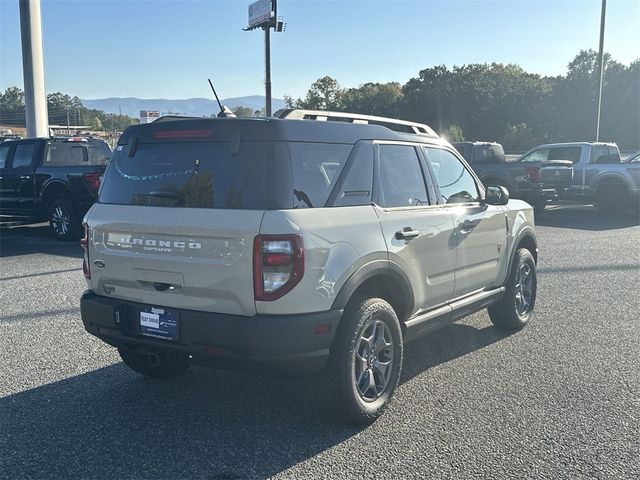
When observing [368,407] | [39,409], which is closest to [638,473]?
[368,407]

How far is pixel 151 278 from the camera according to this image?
3.76m

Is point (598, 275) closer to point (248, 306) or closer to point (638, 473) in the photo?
point (638, 473)

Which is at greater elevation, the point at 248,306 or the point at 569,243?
the point at 248,306

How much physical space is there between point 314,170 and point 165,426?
1.85 metres

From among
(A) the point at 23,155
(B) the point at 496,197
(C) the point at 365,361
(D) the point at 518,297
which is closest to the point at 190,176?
(C) the point at 365,361

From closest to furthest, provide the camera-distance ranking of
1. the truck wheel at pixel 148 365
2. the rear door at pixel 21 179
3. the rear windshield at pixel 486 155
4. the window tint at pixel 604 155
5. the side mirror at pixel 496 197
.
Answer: the truck wheel at pixel 148 365, the side mirror at pixel 496 197, the rear door at pixel 21 179, the rear windshield at pixel 486 155, the window tint at pixel 604 155

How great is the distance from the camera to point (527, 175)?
1592cm

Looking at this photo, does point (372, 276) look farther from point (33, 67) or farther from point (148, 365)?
point (33, 67)

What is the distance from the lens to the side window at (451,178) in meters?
4.94

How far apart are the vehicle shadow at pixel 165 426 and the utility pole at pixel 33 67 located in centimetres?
1908

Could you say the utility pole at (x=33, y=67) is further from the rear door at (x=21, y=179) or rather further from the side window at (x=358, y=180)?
the side window at (x=358, y=180)

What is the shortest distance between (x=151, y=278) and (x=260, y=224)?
0.84 metres

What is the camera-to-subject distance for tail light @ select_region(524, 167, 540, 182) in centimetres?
1583

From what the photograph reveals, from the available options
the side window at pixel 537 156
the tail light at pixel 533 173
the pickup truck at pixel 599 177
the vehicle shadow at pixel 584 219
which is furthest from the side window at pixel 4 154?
the side window at pixel 537 156
